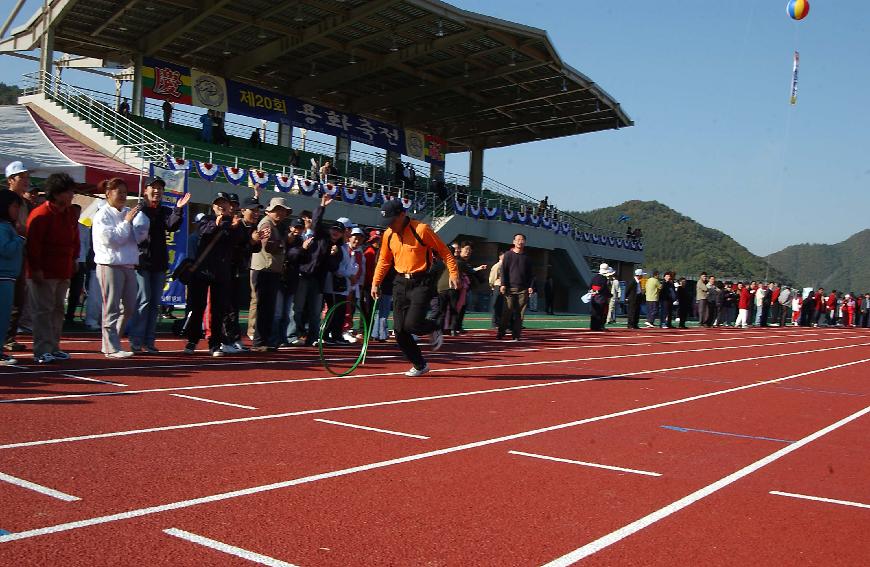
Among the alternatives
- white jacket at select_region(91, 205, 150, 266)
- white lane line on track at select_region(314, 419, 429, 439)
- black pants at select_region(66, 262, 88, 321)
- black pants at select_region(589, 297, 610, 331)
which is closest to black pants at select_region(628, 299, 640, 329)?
black pants at select_region(589, 297, 610, 331)

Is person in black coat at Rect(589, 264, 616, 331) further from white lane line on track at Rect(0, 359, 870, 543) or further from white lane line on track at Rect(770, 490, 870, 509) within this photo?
white lane line on track at Rect(770, 490, 870, 509)

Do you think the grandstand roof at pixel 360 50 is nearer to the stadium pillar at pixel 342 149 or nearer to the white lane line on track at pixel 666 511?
the stadium pillar at pixel 342 149

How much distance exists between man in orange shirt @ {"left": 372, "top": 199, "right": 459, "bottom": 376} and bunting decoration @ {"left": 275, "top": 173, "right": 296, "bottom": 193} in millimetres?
21554

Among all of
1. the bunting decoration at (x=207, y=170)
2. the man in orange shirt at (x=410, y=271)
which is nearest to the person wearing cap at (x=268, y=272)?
the man in orange shirt at (x=410, y=271)

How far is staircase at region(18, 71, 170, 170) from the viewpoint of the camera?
27859mm

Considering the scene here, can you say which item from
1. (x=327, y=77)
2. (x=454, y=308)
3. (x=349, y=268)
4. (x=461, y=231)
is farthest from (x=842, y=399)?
(x=327, y=77)

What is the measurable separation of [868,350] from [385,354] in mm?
15675

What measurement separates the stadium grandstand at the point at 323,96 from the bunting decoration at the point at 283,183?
5 centimetres

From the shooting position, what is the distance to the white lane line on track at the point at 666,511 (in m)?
3.92

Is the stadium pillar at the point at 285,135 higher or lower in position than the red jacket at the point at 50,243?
higher

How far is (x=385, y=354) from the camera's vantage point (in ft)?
42.4

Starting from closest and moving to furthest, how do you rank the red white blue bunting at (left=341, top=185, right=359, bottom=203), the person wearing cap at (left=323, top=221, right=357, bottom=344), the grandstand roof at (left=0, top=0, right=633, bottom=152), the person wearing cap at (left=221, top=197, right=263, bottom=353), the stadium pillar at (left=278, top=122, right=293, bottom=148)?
the person wearing cap at (left=221, top=197, right=263, bottom=353) < the person wearing cap at (left=323, top=221, right=357, bottom=344) < the grandstand roof at (left=0, top=0, right=633, bottom=152) < the red white blue bunting at (left=341, top=185, right=359, bottom=203) < the stadium pillar at (left=278, top=122, right=293, bottom=148)

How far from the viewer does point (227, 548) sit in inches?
146

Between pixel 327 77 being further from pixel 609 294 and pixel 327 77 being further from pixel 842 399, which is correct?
pixel 842 399
